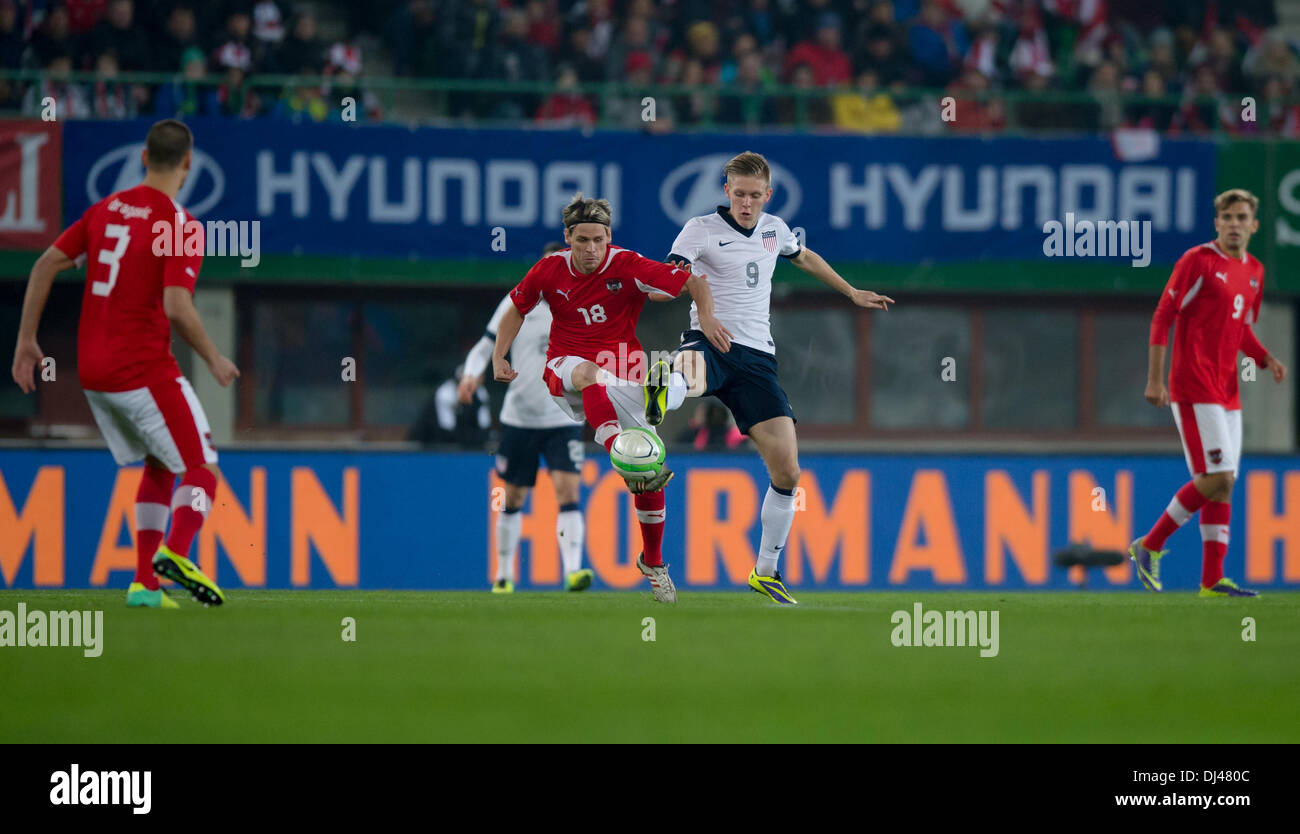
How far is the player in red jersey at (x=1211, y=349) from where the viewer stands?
32.3 feet

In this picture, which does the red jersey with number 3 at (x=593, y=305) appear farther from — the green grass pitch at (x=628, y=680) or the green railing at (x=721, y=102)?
the green railing at (x=721, y=102)

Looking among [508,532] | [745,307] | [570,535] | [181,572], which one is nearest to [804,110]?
[508,532]

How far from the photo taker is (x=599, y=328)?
8672 mm

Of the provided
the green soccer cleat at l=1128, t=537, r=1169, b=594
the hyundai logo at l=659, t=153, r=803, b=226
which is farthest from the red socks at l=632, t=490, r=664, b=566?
the hyundai logo at l=659, t=153, r=803, b=226

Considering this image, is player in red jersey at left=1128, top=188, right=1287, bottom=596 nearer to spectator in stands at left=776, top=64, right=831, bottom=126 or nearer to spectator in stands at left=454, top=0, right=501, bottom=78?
spectator in stands at left=776, top=64, right=831, bottom=126

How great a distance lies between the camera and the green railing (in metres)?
16.3

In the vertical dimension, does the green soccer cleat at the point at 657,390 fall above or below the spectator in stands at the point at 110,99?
below

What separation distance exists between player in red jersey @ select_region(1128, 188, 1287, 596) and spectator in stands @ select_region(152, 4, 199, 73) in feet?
34.9

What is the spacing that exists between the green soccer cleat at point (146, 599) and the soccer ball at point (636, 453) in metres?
2.13

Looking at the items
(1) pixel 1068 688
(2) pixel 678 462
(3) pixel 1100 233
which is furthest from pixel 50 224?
(1) pixel 1068 688

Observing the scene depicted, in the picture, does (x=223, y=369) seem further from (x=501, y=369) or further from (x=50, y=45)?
(x=50, y=45)

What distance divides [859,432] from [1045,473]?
3.66 metres

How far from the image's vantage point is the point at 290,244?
16438 mm

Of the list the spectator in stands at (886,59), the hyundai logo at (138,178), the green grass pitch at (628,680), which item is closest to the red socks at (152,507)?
the green grass pitch at (628,680)
